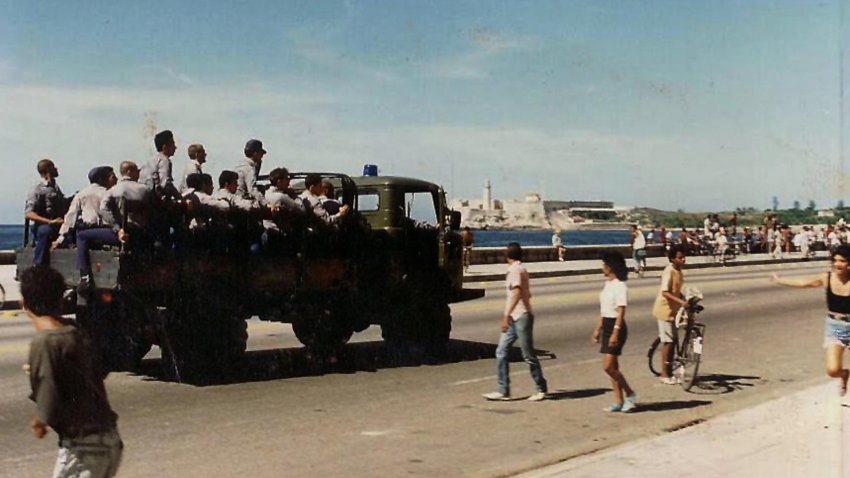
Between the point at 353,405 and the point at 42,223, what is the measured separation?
4.53 metres

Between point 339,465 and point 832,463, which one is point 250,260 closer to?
point 339,465

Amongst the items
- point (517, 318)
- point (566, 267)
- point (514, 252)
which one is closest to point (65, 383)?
point (517, 318)

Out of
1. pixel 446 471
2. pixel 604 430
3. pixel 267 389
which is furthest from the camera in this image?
pixel 267 389

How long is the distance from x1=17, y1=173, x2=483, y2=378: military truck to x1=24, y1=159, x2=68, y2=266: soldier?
9.9 inches

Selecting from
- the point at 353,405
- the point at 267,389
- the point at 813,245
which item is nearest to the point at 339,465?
the point at 353,405

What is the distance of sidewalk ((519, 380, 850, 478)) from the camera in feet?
22.8

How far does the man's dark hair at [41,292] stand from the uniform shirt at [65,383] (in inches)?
4.2

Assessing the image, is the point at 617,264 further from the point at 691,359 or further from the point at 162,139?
the point at 162,139

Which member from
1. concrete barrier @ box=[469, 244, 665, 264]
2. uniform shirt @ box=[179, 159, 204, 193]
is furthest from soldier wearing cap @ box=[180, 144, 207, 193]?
concrete barrier @ box=[469, 244, 665, 264]

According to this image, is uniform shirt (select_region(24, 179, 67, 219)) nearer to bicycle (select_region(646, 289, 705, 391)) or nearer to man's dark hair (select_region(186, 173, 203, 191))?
man's dark hair (select_region(186, 173, 203, 191))

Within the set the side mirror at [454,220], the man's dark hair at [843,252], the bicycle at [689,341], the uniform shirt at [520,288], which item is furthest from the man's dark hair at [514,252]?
the side mirror at [454,220]

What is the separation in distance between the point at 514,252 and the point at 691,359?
2735mm

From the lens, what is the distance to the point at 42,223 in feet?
38.6

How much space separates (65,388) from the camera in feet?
14.3
